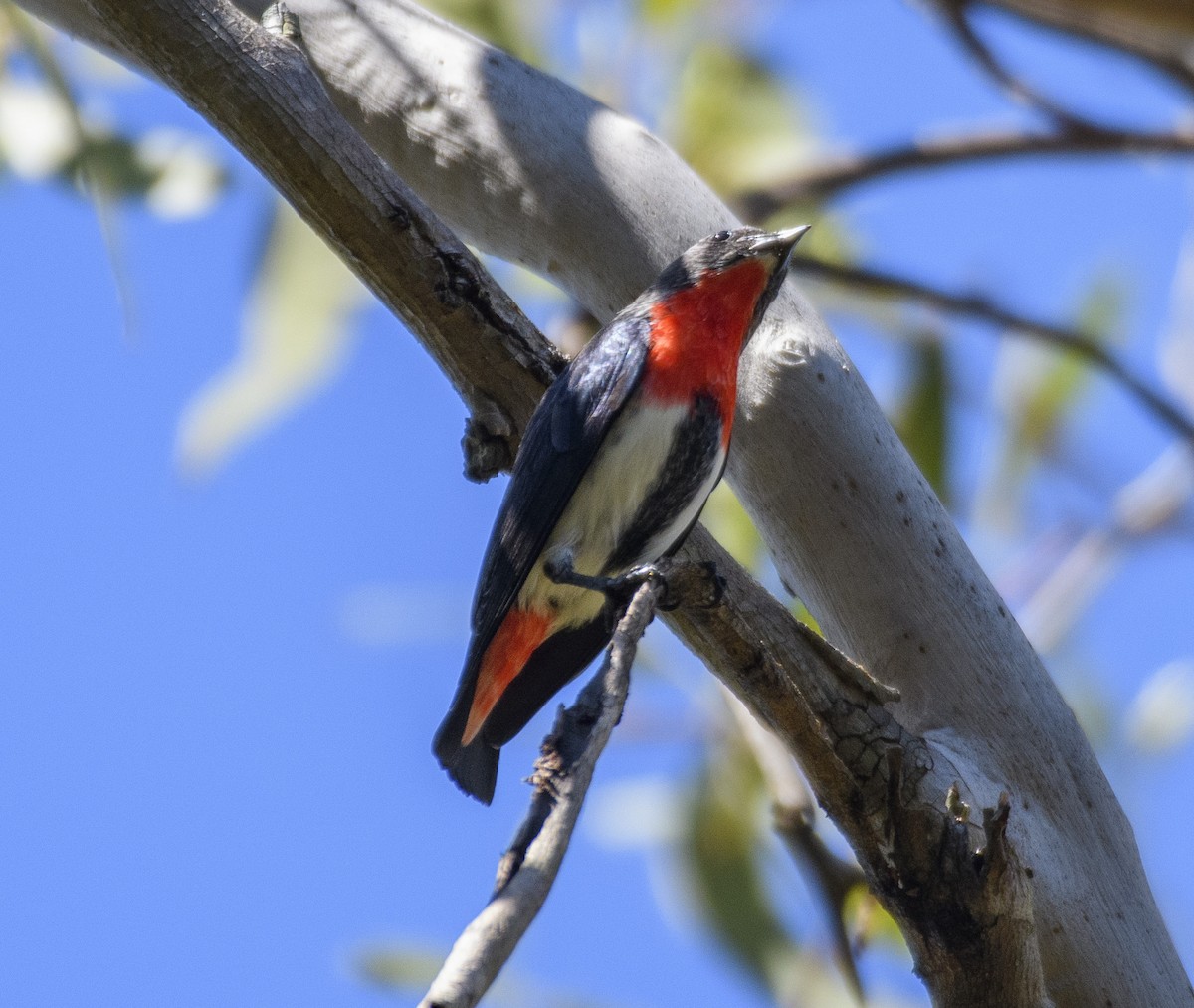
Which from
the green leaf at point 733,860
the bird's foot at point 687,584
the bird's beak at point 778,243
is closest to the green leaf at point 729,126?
the bird's beak at point 778,243

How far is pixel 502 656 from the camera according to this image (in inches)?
118

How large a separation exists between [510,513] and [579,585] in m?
0.21

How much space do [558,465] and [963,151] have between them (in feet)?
9.25

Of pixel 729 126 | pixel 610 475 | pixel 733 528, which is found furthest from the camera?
pixel 729 126

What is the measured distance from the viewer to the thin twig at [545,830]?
1264 millimetres

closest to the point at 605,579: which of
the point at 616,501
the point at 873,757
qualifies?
the point at 616,501

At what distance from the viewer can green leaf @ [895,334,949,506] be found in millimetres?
4363

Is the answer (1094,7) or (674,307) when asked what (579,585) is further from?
(1094,7)

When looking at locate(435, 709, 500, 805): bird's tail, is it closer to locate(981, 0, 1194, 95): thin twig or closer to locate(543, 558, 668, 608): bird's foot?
locate(543, 558, 668, 608): bird's foot

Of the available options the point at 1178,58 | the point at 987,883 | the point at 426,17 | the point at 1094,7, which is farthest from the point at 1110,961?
the point at 1178,58

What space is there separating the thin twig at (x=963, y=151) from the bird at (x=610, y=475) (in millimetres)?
1861

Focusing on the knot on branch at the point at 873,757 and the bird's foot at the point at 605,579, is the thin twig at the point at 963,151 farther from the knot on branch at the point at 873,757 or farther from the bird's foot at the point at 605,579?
the knot on branch at the point at 873,757

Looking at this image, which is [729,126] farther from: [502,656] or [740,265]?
[502,656]

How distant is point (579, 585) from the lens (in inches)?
111
